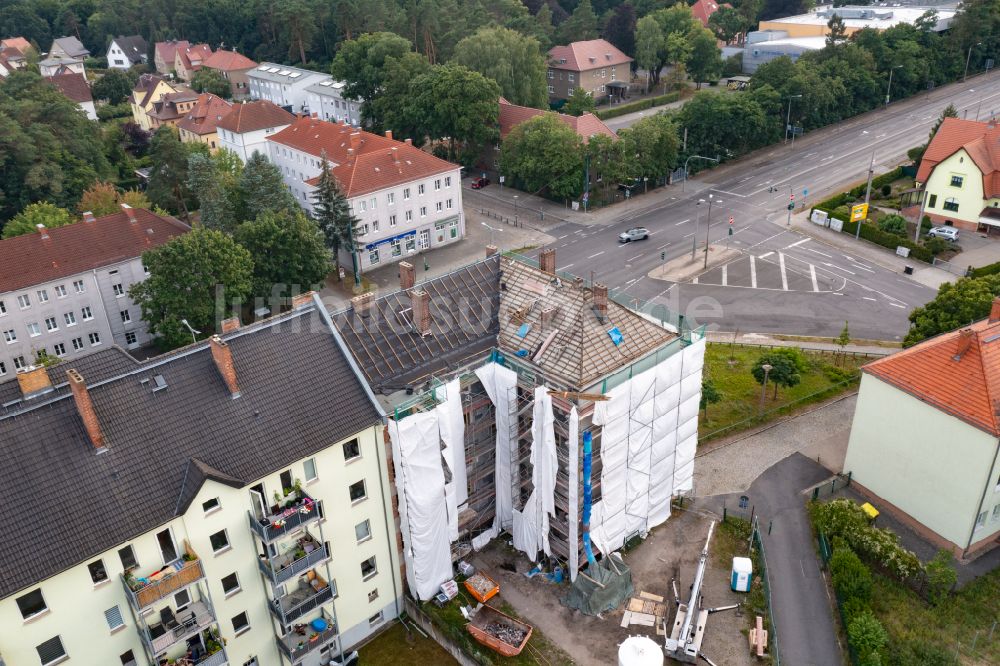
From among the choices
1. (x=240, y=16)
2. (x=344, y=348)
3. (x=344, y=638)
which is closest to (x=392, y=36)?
(x=240, y=16)

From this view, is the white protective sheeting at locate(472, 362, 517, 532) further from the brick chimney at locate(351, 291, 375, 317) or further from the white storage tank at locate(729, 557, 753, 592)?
the white storage tank at locate(729, 557, 753, 592)

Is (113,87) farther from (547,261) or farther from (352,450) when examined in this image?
(352,450)

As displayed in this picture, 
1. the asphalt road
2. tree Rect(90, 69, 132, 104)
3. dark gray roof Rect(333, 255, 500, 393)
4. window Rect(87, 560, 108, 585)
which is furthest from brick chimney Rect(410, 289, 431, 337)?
tree Rect(90, 69, 132, 104)

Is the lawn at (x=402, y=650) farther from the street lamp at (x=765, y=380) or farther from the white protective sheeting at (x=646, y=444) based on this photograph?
the street lamp at (x=765, y=380)

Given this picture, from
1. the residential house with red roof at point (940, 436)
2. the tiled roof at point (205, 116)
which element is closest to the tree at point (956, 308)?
the residential house with red roof at point (940, 436)

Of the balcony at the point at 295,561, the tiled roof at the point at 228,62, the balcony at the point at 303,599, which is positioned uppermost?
the tiled roof at the point at 228,62

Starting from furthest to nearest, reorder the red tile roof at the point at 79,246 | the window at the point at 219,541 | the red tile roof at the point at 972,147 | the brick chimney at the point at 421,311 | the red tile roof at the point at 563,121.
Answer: the red tile roof at the point at 563,121
the red tile roof at the point at 972,147
the red tile roof at the point at 79,246
the brick chimney at the point at 421,311
the window at the point at 219,541

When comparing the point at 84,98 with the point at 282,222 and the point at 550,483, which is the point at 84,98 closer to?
the point at 282,222
